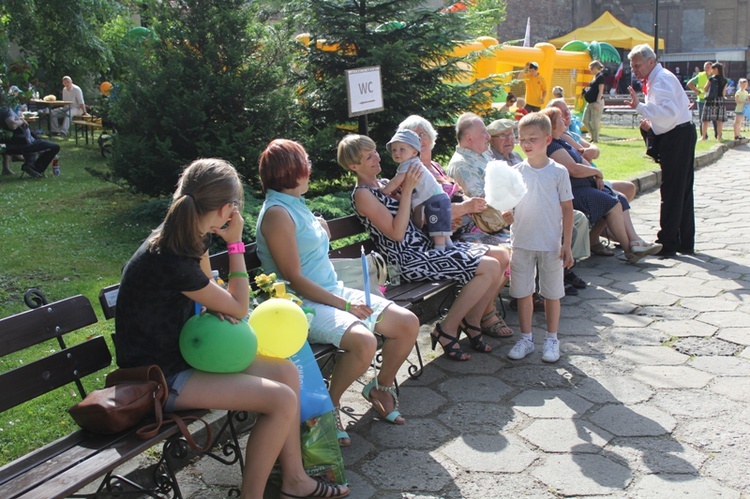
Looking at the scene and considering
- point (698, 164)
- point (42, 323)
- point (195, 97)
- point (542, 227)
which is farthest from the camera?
point (698, 164)

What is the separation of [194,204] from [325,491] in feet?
4.27

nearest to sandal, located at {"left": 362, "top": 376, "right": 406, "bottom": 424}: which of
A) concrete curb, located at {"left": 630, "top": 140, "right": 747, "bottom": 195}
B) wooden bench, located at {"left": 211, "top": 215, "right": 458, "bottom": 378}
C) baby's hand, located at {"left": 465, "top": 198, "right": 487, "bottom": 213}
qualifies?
wooden bench, located at {"left": 211, "top": 215, "right": 458, "bottom": 378}

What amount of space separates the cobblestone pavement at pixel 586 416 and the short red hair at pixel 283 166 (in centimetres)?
129

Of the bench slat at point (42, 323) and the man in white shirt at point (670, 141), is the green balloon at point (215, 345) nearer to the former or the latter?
the bench slat at point (42, 323)

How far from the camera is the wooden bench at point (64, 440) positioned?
246cm

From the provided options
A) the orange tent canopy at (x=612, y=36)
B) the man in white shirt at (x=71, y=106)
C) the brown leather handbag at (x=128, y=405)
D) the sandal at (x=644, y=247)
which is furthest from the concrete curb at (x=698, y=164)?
the orange tent canopy at (x=612, y=36)

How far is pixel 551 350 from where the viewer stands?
4625mm

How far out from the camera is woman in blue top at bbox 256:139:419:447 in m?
3.59

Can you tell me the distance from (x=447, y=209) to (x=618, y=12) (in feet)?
154

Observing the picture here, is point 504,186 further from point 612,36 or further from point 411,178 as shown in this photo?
point 612,36

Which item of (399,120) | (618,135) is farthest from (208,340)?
(618,135)

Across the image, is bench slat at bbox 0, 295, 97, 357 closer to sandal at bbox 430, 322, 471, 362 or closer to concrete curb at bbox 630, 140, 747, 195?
sandal at bbox 430, 322, 471, 362

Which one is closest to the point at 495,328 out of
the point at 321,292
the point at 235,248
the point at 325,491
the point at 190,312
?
the point at 321,292

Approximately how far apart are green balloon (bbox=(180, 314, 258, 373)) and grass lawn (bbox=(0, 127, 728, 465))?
1130 millimetres
